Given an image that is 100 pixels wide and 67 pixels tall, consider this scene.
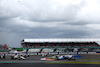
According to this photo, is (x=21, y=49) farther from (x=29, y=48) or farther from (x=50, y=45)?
(x=50, y=45)

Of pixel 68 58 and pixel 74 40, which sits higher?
pixel 74 40

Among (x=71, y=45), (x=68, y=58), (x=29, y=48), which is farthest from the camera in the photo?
(x=71, y=45)

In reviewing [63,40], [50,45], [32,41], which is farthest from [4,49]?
[63,40]

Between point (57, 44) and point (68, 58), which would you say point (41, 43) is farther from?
point (68, 58)

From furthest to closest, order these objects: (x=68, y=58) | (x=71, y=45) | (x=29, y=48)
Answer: (x=71, y=45), (x=29, y=48), (x=68, y=58)

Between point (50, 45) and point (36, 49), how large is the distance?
12007 mm

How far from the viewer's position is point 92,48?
105375 mm

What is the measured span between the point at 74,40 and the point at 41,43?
23.7 metres

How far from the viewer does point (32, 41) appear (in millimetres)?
108188

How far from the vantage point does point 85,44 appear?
359 feet

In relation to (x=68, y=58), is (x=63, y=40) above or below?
above

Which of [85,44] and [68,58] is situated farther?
[85,44]

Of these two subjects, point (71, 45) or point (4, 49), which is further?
point (71, 45)

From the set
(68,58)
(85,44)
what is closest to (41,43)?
(85,44)
